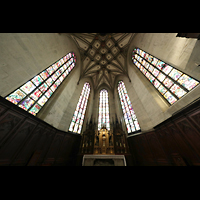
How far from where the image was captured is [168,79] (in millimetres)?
5355

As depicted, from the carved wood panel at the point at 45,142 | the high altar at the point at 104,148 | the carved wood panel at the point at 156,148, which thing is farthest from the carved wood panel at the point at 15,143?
the carved wood panel at the point at 156,148

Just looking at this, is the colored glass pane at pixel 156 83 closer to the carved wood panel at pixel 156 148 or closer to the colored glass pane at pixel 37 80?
the carved wood panel at pixel 156 148

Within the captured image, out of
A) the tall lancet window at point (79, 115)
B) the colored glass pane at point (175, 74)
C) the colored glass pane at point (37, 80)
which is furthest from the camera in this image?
the tall lancet window at point (79, 115)

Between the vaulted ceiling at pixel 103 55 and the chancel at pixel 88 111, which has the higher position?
the vaulted ceiling at pixel 103 55

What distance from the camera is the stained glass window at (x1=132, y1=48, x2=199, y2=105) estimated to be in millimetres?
4395

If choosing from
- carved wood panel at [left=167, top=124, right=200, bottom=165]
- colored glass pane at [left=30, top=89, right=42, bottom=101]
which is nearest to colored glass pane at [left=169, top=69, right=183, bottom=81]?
carved wood panel at [left=167, top=124, right=200, bottom=165]

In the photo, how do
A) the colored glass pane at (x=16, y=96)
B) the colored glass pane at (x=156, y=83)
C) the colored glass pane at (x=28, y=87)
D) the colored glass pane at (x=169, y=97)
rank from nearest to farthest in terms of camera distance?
the colored glass pane at (x=16, y=96) → the colored glass pane at (x=28, y=87) → the colored glass pane at (x=169, y=97) → the colored glass pane at (x=156, y=83)

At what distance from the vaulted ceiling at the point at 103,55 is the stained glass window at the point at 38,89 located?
4339 millimetres

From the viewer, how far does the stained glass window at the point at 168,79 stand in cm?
439

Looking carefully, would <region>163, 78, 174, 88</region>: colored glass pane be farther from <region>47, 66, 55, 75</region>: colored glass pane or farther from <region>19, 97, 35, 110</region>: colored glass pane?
<region>19, 97, 35, 110</region>: colored glass pane

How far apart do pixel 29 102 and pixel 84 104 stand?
5.92 meters

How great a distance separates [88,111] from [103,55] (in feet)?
30.0

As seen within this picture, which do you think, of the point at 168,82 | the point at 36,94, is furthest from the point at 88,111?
the point at 168,82
